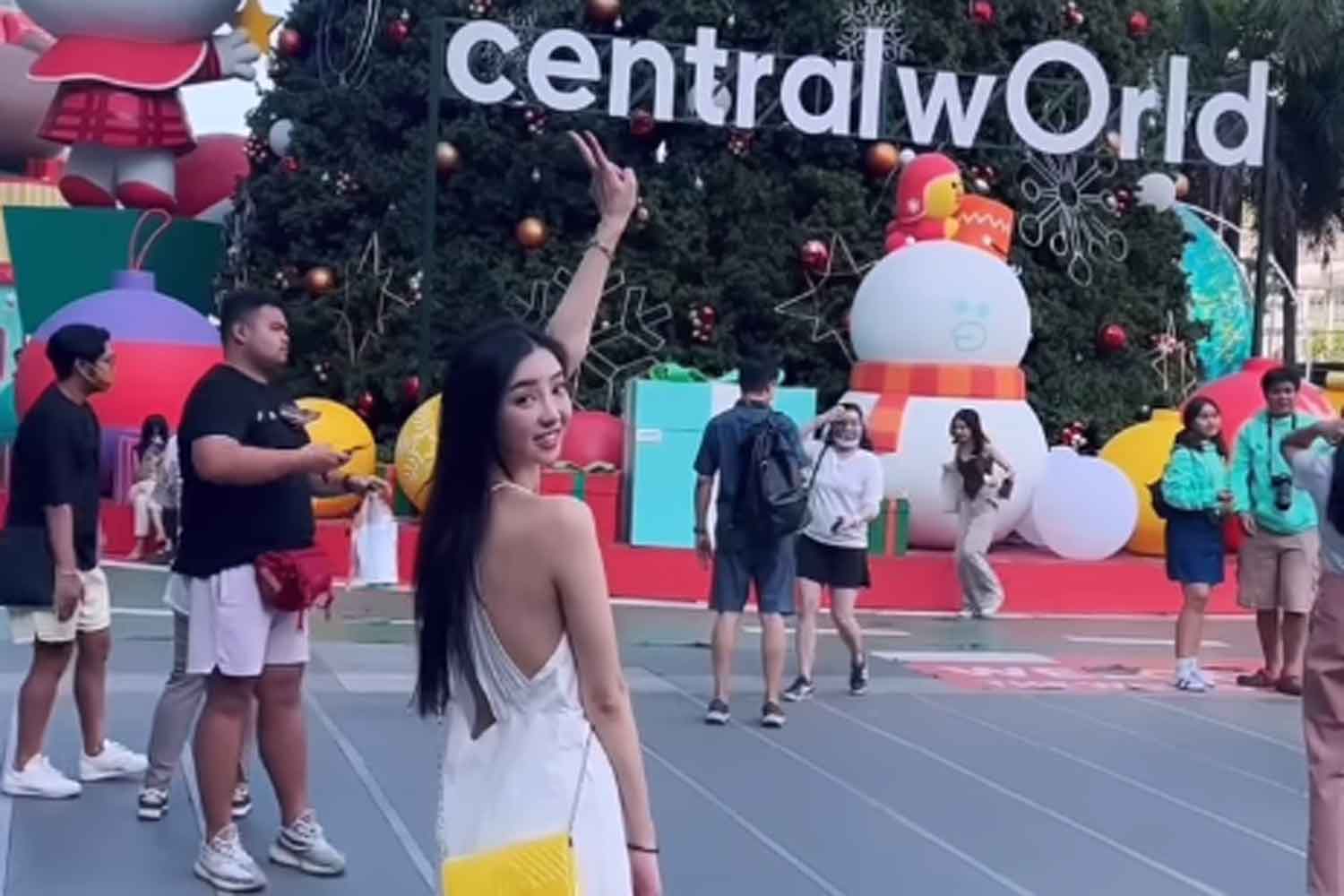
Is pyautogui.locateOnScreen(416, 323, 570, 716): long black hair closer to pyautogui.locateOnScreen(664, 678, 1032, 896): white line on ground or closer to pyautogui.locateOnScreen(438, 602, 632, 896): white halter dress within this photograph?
pyautogui.locateOnScreen(438, 602, 632, 896): white halter dress

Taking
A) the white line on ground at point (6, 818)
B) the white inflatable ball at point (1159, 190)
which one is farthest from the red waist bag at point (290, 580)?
the white inflatable ball at point (1159, 190)

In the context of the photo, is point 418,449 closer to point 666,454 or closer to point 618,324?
point 666,454

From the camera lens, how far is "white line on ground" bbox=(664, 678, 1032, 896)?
22.5 feet

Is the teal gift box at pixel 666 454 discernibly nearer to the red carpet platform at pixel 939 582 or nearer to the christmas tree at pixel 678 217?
the red carpet platform at pixel 939 582

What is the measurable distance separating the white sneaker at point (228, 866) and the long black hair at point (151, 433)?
11009 millimetres

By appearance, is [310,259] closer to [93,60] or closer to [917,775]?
[93,60]

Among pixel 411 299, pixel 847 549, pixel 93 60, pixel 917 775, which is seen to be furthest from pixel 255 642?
pixel 93 60

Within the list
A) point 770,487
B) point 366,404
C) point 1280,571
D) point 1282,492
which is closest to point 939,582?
point 1280,571

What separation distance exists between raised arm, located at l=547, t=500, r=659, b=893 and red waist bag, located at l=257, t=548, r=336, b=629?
2707 millimetres

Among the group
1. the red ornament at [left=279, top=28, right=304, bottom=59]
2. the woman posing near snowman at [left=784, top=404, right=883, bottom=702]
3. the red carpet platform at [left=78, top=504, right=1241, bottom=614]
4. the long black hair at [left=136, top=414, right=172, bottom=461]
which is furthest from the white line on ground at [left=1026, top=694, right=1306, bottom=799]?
the red ornament at [left=279, top=28, right=304, bottom=59]

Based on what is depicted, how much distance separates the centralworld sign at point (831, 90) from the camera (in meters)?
17.2

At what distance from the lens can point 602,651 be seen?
142 inches

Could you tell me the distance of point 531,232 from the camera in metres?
19.9

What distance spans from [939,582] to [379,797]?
8.18 metres
